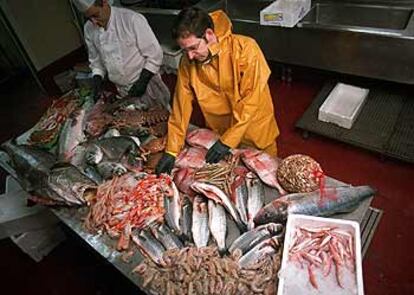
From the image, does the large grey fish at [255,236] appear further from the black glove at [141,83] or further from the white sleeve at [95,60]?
the white sleeve at [95,60]

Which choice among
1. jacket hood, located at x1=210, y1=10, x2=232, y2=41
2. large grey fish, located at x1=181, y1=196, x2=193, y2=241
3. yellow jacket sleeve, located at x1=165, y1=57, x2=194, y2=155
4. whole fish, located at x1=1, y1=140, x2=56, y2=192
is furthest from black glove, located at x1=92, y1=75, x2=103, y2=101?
large grey fish, located at x1=181, y1=196, x2=193, y2=241

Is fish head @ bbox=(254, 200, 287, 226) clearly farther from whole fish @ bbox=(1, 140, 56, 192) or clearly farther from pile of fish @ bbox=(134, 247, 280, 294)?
whole fish @ bbox=(1, 140, 56, 192)

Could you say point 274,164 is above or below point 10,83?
above

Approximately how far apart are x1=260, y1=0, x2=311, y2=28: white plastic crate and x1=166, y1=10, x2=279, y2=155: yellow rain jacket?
65.7 inches

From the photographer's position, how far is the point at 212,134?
6.59ft

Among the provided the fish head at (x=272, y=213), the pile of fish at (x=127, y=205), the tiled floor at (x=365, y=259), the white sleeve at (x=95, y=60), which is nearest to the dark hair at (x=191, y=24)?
the pile of fish at (x=127, y=205)

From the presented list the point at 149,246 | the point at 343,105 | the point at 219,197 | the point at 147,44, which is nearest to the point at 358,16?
the point at 343,105

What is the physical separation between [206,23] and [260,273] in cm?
118

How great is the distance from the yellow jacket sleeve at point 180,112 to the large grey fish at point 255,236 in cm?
73

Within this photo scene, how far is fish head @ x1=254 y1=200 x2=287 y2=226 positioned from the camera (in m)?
1.41

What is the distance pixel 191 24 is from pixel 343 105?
231 centimetres

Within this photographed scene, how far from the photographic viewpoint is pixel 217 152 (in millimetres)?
1783

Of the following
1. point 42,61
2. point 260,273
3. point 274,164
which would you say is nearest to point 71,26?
point 42,61

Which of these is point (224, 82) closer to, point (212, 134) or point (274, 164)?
point (212, 134)
